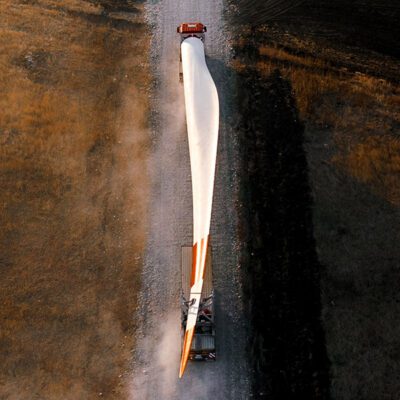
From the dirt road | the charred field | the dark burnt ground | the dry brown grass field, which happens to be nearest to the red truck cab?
the dirt road

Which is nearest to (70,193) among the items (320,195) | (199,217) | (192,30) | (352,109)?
(199,217)

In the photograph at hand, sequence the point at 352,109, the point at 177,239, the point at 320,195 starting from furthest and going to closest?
the point at 352,109 → the point at 320,195 → the point at 177,239

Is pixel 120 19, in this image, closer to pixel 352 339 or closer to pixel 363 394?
pixel 352 339

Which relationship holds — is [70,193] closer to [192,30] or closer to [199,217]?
[199,217]

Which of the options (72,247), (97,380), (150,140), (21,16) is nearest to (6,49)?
(21,16)

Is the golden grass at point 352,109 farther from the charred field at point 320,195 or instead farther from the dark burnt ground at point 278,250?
the dark burnt ground at point 278,250

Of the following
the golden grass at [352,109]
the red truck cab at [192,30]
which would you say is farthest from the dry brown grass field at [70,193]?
the golden grass at [352,109]
